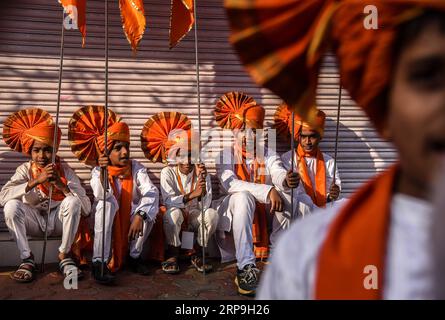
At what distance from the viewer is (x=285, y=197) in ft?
18.1

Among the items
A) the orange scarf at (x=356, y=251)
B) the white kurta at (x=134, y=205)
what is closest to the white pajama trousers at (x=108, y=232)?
the white kurta at (x=134, y=205)

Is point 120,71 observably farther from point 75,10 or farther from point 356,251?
point 356,251

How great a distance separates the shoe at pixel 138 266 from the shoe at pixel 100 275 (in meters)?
0.32

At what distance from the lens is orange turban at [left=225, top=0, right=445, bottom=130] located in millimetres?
975

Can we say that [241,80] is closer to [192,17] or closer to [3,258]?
[192,17]

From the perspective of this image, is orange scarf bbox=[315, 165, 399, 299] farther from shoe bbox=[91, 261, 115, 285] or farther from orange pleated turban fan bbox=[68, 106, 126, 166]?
orange pleated turban fan bbox=[68, 106, 126, 166]

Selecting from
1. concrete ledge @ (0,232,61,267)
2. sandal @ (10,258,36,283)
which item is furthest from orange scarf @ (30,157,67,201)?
sandal @ (10,258,36,283)

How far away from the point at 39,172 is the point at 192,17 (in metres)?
2.50

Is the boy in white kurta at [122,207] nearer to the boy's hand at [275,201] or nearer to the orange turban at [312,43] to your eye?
the boy's hand at [275,201]

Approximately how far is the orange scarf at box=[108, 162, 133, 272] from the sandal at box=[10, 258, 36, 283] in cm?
79

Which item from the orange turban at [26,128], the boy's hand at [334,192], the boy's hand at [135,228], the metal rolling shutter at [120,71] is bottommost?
the boy's hand at [135,228]

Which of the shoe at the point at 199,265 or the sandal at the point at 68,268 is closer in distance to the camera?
the sandal at the point at 68,268

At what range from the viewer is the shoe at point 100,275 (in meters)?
4.67

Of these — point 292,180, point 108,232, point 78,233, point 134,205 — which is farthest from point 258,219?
point 78,233
